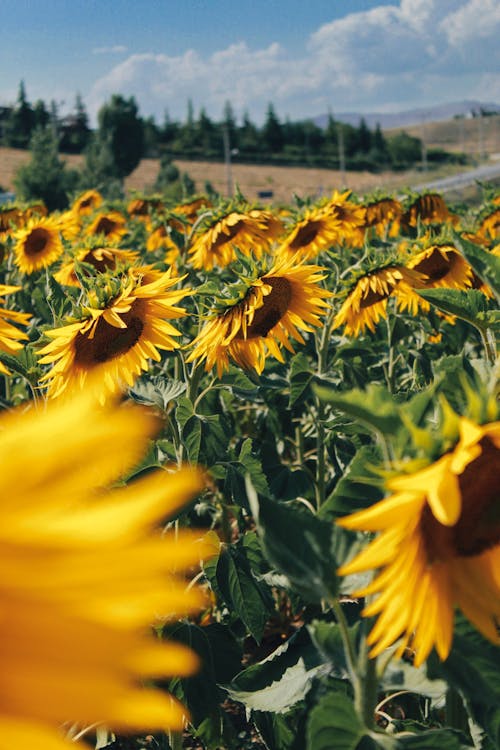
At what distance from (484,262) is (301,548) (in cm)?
49

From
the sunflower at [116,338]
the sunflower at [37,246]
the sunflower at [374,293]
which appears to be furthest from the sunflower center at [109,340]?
the sunflower at [37,246]

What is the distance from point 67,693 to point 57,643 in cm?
3

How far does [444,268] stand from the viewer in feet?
A: 9.43

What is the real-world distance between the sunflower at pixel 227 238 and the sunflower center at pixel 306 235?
0.53 ft

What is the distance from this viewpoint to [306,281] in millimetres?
2164

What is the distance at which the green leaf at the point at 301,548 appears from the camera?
802mm

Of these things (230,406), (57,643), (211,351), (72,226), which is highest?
(72,226)

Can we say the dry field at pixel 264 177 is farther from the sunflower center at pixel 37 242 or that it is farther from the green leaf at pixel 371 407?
the green leaf at pixel 371 407

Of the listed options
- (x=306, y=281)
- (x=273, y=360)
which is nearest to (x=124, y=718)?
(x=306, y=281)

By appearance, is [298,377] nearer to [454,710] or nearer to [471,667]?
[454,710]

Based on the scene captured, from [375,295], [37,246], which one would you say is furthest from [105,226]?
[375,295]

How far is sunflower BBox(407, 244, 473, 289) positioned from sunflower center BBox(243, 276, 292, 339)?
753mm

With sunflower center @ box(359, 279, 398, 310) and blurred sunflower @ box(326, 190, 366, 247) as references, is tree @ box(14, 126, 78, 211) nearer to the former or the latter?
blurred sunflower @ box(326, 190, 366, 247)

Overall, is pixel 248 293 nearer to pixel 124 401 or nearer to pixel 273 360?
pixel 124 401
